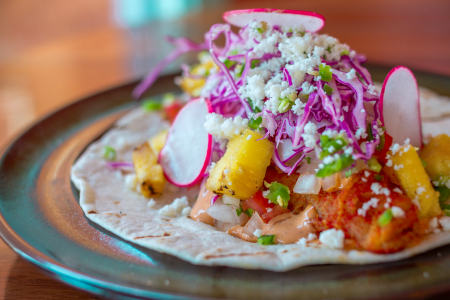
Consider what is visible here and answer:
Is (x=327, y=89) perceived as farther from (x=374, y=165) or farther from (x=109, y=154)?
(x=109, y=154)

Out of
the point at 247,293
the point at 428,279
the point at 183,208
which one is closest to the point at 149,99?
the point at 183,208

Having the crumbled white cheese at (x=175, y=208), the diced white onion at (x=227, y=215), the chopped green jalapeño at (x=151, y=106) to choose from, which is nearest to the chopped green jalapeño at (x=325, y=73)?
the diced white onion at (x=227, y=215)

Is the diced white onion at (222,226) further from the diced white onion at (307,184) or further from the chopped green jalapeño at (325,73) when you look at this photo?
the chopped green jalapeño at (325,73)

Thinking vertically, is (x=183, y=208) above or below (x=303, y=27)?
below

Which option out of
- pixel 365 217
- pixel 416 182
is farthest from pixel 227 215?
pixel 416 182

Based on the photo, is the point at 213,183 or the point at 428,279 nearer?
the point at 428,279

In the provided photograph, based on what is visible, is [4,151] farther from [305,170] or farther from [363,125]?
[363,125]

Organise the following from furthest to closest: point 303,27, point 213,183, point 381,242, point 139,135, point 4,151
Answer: point 139,135 → point 4,151 → point 303,27 → point 213,183 → point 381,242
